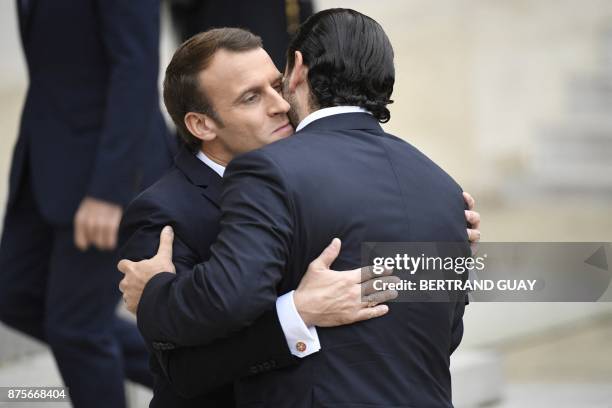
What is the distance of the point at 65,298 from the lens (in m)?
3.84

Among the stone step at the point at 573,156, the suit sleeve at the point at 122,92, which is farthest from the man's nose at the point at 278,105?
the stone step at the point at 573,156

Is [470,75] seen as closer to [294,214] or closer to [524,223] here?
[524,223]

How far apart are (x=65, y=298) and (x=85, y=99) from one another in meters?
0.62

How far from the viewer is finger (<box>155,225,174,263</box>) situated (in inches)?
101

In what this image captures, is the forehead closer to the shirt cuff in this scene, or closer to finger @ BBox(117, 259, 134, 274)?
finger @ BBox(117, 259, 134, 274)

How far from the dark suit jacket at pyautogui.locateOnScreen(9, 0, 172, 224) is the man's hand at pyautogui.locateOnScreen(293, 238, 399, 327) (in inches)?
58.2

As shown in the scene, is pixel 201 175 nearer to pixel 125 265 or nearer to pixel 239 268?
pixel 125 265

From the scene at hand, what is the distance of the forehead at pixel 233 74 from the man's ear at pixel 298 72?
0.41 ft

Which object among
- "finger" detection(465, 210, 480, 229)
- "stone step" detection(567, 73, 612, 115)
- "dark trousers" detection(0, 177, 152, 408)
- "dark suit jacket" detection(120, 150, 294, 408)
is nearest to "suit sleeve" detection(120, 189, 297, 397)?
"dark suit jacket" detection(120, 150, 294, 408)

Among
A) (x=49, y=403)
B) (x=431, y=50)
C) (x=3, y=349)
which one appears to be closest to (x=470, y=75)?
(x=431, y=50)

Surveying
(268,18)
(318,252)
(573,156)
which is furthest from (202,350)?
(573,156)

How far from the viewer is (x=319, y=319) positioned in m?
2.45

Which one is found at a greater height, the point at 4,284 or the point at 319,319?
the point at 319,319

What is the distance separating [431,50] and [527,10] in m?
1.21
